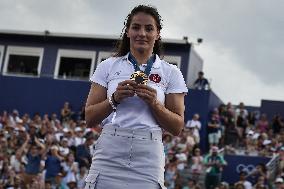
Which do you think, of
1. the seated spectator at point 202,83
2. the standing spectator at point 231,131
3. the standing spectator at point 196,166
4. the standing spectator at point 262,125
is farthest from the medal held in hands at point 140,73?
the seated spectator at point 202,83

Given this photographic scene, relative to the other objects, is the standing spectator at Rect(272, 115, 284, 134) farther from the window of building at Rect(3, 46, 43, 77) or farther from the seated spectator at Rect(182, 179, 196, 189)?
the window of building at Rect(3, 46, 43, 77)

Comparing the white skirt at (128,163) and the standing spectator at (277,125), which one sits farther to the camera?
the standing spectator at (277,125)

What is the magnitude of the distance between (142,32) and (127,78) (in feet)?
1.03

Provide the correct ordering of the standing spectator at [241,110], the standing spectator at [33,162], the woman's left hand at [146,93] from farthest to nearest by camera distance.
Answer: the standing spectator at [241,110], the standing spectator at [33,162], the woman's left hand at [146,93]

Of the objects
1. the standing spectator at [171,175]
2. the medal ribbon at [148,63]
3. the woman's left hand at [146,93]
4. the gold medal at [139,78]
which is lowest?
the standing spectator at [171,175]

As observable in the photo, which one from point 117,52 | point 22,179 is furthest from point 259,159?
point 117,52

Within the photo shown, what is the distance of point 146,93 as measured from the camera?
338 centimetres

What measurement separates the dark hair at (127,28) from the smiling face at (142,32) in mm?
39

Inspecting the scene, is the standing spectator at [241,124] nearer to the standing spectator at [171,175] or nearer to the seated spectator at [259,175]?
the seated spectator at [259,175]

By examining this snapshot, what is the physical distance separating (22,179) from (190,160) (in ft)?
17.5

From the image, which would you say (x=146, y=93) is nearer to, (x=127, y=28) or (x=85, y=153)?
(x=127, y=28)

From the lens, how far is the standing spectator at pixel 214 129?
20.7 m

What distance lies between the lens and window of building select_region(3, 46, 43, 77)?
29.0 meters

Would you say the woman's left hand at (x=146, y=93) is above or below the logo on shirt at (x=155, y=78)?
below
